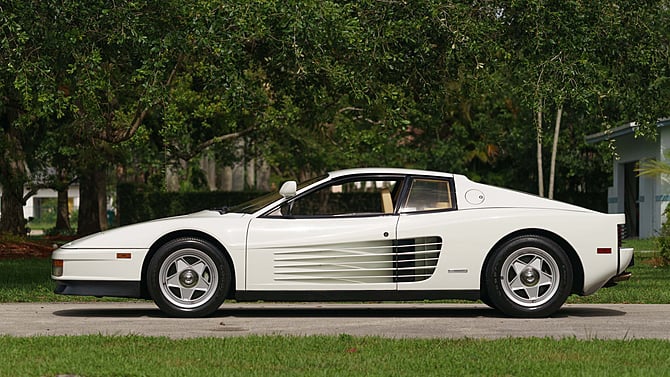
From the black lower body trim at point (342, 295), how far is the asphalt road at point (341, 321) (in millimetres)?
182

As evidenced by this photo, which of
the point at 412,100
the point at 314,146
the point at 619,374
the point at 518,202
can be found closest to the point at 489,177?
the point at 314,146

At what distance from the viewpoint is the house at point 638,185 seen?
32500 mm

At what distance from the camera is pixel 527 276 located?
37.1 feet

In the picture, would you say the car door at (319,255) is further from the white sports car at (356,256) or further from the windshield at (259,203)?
the windshield at (259,203)

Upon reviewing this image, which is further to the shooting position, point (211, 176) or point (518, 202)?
point (211, 176)

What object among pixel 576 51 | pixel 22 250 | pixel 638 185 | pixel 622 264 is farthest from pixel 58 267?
pixel 638 185

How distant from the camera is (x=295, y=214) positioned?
37.5 feet

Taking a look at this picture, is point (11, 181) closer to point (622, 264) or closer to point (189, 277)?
point (189, 277)

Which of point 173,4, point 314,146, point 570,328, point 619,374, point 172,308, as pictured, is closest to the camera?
point 619,374

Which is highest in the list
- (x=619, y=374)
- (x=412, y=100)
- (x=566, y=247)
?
(x=412, y=100)

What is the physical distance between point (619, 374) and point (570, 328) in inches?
113

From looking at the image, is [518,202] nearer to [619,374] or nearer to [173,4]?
[619,374]

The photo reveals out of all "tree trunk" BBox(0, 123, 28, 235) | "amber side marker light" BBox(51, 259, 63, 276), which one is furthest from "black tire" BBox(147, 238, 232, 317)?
"tree trunk" BBox(0, 123, 28, 235)

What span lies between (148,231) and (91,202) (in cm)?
2961
